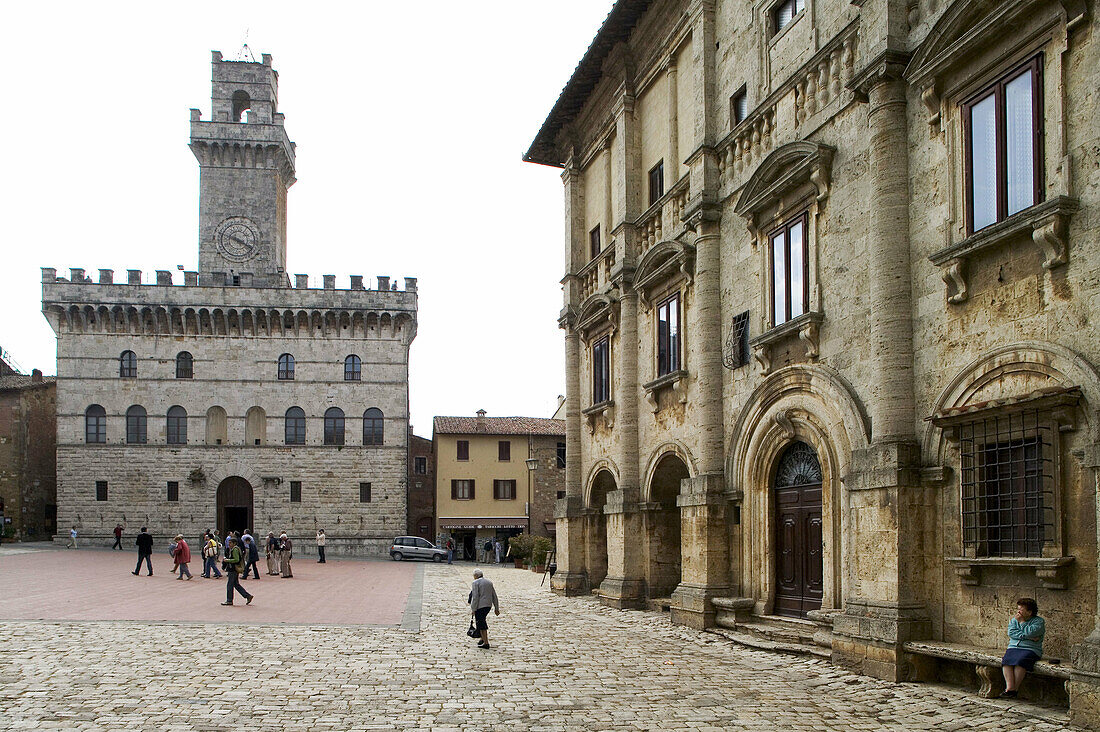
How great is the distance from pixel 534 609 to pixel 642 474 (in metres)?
4.30

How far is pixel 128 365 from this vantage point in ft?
169

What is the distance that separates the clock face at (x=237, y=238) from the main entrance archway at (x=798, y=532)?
4571 cm

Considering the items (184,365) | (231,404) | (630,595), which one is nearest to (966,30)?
(630,595)

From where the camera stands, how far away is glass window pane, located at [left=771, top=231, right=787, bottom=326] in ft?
52.1

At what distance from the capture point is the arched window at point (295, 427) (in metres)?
52.4

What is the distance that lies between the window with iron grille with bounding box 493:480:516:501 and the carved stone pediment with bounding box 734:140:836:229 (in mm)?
41291

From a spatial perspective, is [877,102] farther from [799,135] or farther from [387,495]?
[387,495]

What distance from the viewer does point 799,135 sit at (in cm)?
1527

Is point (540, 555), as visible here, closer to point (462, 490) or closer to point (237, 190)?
point (462, 490)

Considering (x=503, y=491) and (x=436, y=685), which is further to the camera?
(x=503, y=491)

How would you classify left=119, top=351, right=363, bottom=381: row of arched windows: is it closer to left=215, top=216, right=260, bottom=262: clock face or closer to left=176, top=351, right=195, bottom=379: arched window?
left=176, top=351, right=195, bottom=379: arched window

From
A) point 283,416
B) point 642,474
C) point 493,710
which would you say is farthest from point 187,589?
point 283,416

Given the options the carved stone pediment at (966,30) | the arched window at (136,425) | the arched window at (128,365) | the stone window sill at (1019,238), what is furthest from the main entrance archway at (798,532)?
the arched window at (128,365)

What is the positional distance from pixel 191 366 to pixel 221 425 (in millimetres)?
3777
